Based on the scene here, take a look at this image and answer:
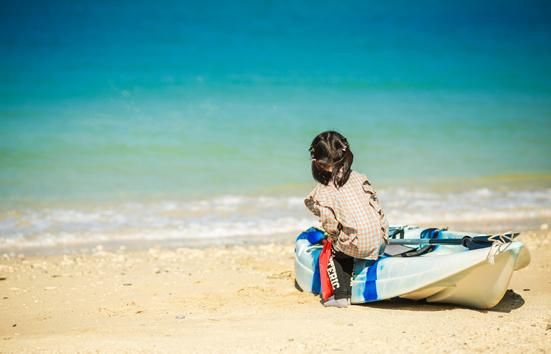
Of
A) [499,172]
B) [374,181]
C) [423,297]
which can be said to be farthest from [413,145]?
[423,297]

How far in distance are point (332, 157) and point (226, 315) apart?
5.31 ft

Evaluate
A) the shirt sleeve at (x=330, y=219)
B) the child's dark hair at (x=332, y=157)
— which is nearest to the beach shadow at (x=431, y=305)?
the shirt sleeve at (x=330, y=219)

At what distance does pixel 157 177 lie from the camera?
19.7 m

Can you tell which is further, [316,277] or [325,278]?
[316,277]

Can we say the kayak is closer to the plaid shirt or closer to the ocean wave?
the plaid shirt

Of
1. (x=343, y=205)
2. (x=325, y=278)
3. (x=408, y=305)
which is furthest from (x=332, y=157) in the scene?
(x=408, y=305)

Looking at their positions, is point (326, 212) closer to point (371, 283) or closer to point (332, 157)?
point (332, 157)

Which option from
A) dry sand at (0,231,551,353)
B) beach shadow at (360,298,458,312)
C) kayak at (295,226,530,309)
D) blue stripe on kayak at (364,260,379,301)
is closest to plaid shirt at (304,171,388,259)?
blue stripe on kayak at (364,260,379,301)

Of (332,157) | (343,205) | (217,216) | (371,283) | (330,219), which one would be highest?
(332,157)

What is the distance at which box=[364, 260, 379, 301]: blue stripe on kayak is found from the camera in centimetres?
477

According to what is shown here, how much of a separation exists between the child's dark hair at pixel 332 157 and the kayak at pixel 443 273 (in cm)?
80

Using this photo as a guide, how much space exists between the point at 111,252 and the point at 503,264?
650 centimetres

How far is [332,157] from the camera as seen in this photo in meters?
4.69

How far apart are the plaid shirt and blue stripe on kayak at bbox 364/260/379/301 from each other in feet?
0.34
